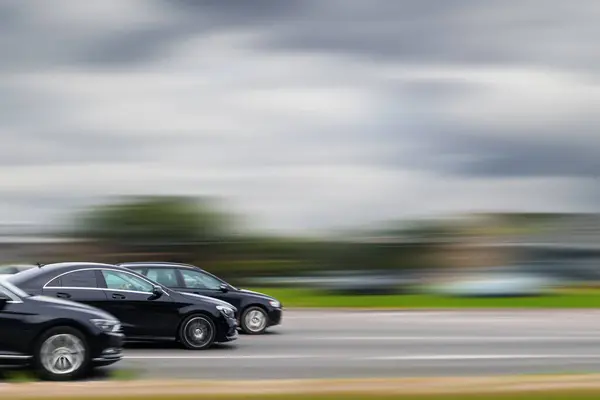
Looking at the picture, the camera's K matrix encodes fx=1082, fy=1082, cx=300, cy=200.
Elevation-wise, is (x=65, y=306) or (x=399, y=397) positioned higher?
(x=65, y=306)

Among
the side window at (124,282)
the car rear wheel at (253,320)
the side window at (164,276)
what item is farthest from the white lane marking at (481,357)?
the side window at (164,276)

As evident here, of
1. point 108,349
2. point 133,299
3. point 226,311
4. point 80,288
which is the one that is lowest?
point 108,349

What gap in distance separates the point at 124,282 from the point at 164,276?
306 cm

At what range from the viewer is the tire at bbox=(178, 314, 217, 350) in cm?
1662

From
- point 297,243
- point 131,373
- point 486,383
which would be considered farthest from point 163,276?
point 297,243

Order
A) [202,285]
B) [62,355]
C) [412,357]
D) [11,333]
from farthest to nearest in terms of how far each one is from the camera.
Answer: [202,285]
[412,357]
[62,355]
[11,333]

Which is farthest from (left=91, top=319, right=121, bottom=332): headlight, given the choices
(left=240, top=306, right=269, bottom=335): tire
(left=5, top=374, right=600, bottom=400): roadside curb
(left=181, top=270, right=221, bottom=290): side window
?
(left=240, top=306, right=269, bottom=335): tire

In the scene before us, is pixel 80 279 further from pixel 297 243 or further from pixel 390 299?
pixel 297 243

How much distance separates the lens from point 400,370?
14523 millimetres

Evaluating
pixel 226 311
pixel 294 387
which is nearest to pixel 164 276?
pixel 226 311

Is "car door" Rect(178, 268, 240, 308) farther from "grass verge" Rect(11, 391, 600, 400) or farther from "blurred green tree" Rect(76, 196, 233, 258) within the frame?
"blurred green tree" Rect(76, 196, 233, 258)

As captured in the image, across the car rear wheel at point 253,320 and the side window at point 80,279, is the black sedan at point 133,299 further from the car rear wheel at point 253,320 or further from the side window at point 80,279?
the car rear wheel at point 253,320

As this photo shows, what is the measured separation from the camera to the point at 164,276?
19.5 metres

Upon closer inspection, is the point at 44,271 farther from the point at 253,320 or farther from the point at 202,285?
the point at 253,320
